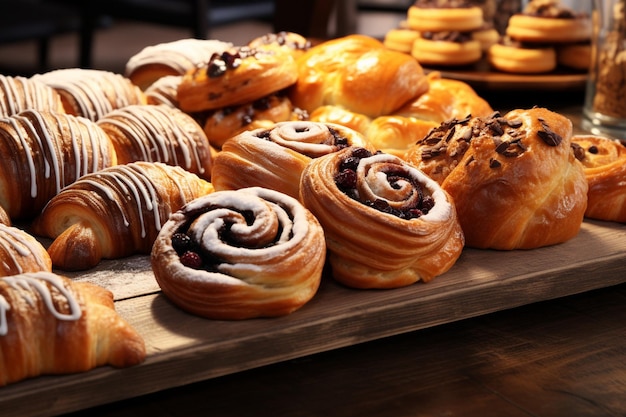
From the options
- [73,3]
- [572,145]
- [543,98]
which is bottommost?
[73,3]

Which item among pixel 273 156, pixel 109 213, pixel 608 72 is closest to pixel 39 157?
pixel 109 213

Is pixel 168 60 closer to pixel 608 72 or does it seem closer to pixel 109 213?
pixel 109 213

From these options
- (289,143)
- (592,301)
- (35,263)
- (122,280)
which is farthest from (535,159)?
(35,263)

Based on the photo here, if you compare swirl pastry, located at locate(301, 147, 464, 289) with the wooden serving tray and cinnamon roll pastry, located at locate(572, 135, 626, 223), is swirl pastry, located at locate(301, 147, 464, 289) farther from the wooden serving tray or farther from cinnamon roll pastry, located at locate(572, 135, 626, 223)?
cinnamon roll pastry, located at locate(572, 135, 626, 223)

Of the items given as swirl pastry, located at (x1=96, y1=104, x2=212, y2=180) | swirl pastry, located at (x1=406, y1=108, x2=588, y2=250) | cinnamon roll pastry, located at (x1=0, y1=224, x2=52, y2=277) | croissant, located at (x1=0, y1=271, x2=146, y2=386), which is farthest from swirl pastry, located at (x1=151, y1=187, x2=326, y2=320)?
swirl pastry, located at (x1=96, y1=104, x2=212, y2=180)

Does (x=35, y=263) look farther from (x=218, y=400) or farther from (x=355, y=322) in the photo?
(x=355, y=322)

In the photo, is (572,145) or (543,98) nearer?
(572,145)
